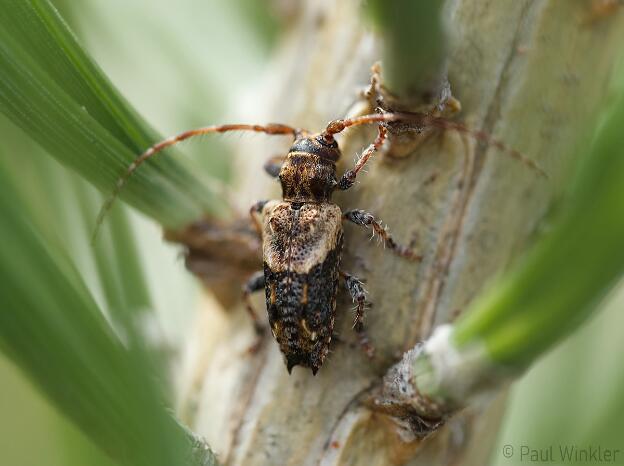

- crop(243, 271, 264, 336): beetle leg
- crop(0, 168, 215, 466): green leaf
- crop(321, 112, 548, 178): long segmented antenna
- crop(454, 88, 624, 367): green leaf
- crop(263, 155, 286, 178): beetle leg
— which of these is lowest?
crop(0, 168, 215, 466): green leaf

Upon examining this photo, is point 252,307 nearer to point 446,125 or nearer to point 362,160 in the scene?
point 362,160

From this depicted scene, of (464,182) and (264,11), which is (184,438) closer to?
(464,182)

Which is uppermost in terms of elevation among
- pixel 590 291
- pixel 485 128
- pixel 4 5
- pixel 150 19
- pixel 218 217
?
pixel 150 19

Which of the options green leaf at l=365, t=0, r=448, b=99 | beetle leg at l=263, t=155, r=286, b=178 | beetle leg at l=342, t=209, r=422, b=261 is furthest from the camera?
beetle leg at l=263, t=155, r=286, b=178

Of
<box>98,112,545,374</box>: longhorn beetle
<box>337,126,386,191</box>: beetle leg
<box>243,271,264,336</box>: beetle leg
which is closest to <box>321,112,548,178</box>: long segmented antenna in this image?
<box>337,126,386,191</box>: beetle leg

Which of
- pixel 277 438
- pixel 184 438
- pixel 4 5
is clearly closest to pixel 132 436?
pixel 184 438

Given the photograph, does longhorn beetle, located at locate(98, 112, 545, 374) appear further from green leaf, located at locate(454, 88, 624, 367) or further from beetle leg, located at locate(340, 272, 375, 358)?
green leaf, located at locate(454, 88, 624, 367)

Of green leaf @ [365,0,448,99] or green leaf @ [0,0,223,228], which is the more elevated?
green leaf @ [365,0,448,99]

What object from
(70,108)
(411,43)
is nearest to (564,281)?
(411,43)

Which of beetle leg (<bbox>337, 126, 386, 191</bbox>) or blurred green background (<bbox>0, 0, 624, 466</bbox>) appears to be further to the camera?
blurred green background (<bbox>0, 0, 624, 466</bbox>)
